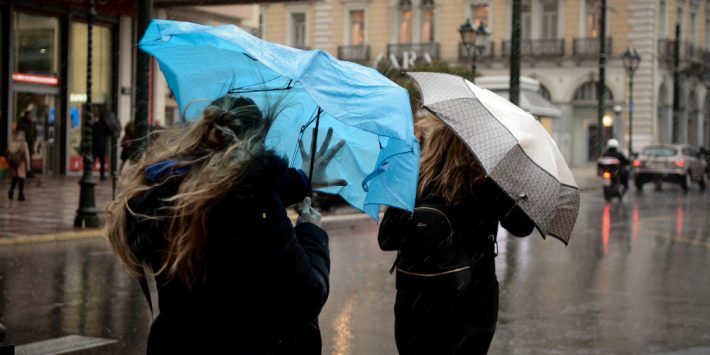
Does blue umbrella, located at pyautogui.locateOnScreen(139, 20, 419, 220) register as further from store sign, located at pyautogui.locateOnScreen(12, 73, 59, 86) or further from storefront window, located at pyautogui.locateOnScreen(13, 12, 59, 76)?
storefront window, located at pyautogui.locateOnScreen(13, 12, 59, 76)

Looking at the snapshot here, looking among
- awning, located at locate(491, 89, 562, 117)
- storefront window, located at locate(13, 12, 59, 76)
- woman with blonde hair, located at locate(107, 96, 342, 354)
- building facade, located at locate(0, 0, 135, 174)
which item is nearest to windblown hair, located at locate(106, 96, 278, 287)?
woman with blonde hair, located at locate(107, 96, 342, 354)

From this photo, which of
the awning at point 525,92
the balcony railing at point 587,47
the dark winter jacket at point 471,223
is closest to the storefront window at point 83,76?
the awning at point 525,92

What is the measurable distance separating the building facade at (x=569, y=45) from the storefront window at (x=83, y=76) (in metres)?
25.2

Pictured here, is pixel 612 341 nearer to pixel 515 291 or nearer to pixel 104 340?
pixel 515 291

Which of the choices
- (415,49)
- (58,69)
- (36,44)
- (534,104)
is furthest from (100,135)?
(415,49)

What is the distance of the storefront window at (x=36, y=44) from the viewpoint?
26438mm

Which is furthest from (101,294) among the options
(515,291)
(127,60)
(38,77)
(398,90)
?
(127,60)

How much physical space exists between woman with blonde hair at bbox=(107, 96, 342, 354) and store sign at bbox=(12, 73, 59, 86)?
2484 cm

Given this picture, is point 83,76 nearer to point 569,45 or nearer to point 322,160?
point 322,160

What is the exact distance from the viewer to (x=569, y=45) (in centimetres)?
5341

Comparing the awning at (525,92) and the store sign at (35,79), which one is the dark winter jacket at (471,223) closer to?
the store sign at (35,79)

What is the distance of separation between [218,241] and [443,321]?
173cm

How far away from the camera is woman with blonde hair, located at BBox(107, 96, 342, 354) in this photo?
277cm

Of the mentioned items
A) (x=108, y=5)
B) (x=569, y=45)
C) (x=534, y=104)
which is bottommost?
(x=534, y=104)
